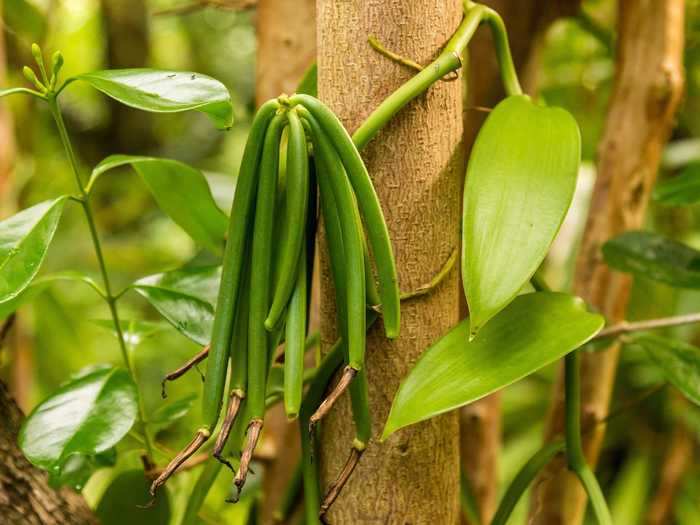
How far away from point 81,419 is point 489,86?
0.51 meters

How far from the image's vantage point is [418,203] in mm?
463

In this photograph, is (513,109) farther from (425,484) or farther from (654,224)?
(654,224)

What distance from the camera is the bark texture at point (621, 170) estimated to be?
30.5 inches

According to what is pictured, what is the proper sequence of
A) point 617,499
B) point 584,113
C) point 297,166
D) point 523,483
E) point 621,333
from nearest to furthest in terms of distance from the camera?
1. point 297,166
2. point 523,483
3. point 621,333
4. point 584,113
5. point 617,499

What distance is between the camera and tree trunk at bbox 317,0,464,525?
0.45m

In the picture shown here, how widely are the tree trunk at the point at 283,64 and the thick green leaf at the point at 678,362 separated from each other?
37 centimetres

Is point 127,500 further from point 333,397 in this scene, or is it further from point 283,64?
point 283,64

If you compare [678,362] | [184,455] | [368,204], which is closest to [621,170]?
[678,362]

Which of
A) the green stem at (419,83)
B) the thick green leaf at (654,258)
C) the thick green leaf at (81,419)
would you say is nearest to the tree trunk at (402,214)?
the green stem at (419,83)

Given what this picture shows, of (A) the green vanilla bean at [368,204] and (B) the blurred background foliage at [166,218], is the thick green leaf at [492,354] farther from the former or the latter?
(B) the blurred background foliage at [166,218]

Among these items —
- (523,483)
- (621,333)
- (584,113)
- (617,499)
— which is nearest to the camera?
(523,483)

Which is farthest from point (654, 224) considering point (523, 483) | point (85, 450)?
point (85, 450)

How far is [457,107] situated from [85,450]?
316 millimetres

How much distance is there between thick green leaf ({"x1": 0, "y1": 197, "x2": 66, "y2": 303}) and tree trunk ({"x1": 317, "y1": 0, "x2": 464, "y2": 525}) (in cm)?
17
